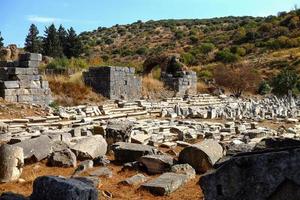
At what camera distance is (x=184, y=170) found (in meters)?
8.77

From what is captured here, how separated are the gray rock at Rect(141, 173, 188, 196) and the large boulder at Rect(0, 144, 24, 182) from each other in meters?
2.38

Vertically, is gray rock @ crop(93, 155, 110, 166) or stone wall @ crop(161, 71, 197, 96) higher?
stone wall @ crop(161, 71, 197, 96)

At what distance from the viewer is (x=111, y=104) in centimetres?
1981

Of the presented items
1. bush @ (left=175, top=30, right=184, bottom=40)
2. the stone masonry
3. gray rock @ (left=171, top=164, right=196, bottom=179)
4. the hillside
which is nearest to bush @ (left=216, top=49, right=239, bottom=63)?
the hillside

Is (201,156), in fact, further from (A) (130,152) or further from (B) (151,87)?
(B) (151,87)

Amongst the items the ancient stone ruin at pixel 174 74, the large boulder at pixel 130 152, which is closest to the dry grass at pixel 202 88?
the ancient stone ruin at pixel 174 74

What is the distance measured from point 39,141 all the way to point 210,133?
5.01 metres

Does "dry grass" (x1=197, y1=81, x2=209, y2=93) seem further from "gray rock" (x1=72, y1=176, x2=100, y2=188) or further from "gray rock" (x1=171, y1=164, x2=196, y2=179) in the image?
"gray rock" (x1=72, y1=176, x2=100, y2=188)

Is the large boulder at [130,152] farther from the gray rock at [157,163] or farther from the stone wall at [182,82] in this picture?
the stone wall at [182,82]

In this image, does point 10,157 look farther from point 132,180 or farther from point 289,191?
point 289,191

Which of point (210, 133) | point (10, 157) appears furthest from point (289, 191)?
point (210, 133)

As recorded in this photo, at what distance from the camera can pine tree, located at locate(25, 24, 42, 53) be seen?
1550 inches

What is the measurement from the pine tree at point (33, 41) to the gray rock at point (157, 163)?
3147cm

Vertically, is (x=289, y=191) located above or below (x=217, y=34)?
below
